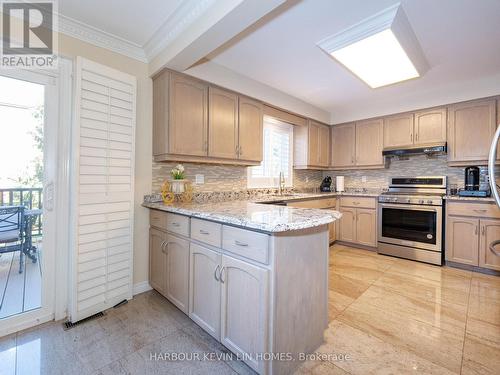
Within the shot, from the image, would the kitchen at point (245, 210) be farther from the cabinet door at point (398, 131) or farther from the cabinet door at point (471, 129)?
the cabinet door at point (398, 131)

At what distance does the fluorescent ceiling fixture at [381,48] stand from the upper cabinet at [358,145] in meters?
1.27

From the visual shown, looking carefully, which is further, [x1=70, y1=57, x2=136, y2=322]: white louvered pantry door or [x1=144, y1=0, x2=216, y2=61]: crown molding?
[x1=70, y1=57, x2=136, y2=322]: white louvered pantry door

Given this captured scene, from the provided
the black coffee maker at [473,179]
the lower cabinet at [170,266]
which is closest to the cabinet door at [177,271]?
the lower cabinet at [170,266]

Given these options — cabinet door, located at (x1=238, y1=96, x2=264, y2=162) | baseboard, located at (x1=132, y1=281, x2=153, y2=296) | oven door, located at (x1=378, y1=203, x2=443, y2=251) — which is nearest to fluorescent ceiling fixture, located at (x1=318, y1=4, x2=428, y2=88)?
cabinet door, located at (x1=238, y1=96, x2=264, y2=162)

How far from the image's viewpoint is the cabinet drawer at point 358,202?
3861 mm

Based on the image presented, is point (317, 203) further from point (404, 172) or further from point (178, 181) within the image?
point (178, 181)

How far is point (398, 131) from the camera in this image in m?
3.85

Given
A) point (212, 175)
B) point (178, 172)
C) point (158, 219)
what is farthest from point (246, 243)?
point (212, 175)

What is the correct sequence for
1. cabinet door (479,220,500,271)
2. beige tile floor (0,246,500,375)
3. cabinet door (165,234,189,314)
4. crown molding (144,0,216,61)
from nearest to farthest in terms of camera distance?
beige tile floor (0,246,500,375), crown molding (144,0,216,61), cabinet door (165,234,189,314), cabinet door (479,220,500,271)

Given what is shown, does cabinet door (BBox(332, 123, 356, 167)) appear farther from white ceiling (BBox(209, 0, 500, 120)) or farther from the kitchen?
the kitchen

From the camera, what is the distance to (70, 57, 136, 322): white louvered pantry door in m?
1.93

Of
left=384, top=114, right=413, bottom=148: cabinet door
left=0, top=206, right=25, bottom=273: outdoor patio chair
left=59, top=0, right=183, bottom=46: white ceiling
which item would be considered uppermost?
left=59, top=0, right=183, bottom=46: white ceiling

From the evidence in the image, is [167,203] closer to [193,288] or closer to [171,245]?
[171,245]

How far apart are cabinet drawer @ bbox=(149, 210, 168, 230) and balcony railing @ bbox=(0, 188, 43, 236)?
861 millimetres
